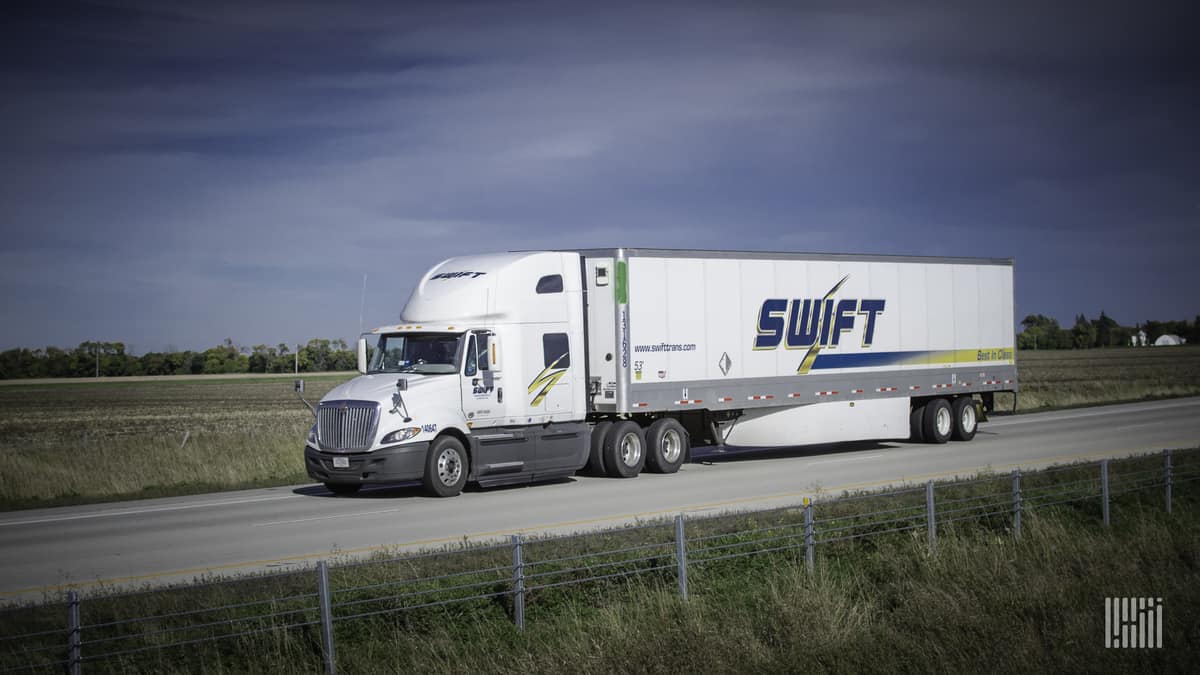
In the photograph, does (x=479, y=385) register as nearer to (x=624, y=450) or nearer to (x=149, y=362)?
(x=624, y=450)

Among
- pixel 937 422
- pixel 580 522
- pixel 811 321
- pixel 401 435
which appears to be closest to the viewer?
pixel 580 522

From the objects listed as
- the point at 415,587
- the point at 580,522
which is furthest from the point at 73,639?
the point at 580,522

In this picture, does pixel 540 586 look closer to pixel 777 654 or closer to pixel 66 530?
pixel 777 654

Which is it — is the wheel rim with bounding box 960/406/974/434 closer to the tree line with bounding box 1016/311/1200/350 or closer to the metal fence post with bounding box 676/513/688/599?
the metal fence post with bounding box 676/513/688/599

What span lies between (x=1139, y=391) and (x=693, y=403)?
32254mm

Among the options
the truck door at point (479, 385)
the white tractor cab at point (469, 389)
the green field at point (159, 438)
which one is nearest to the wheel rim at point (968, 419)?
the white tractor cab at point (469, 389)

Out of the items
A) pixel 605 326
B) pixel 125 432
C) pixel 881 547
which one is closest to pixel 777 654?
pixel 881 547

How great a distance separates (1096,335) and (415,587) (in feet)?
622

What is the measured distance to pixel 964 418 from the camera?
2816 centimetres

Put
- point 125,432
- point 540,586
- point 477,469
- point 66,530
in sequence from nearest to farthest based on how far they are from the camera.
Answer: point 540,586
point 66,530
point 477,469
point 125,432

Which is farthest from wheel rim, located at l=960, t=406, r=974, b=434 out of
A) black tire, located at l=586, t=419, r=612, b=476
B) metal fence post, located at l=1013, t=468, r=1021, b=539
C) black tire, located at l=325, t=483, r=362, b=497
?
black tire, located at l=325, t=483, r=362, b=497

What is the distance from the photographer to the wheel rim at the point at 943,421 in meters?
27.4

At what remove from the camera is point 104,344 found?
146625 millimetres

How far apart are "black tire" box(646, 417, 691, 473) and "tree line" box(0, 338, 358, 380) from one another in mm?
107757
